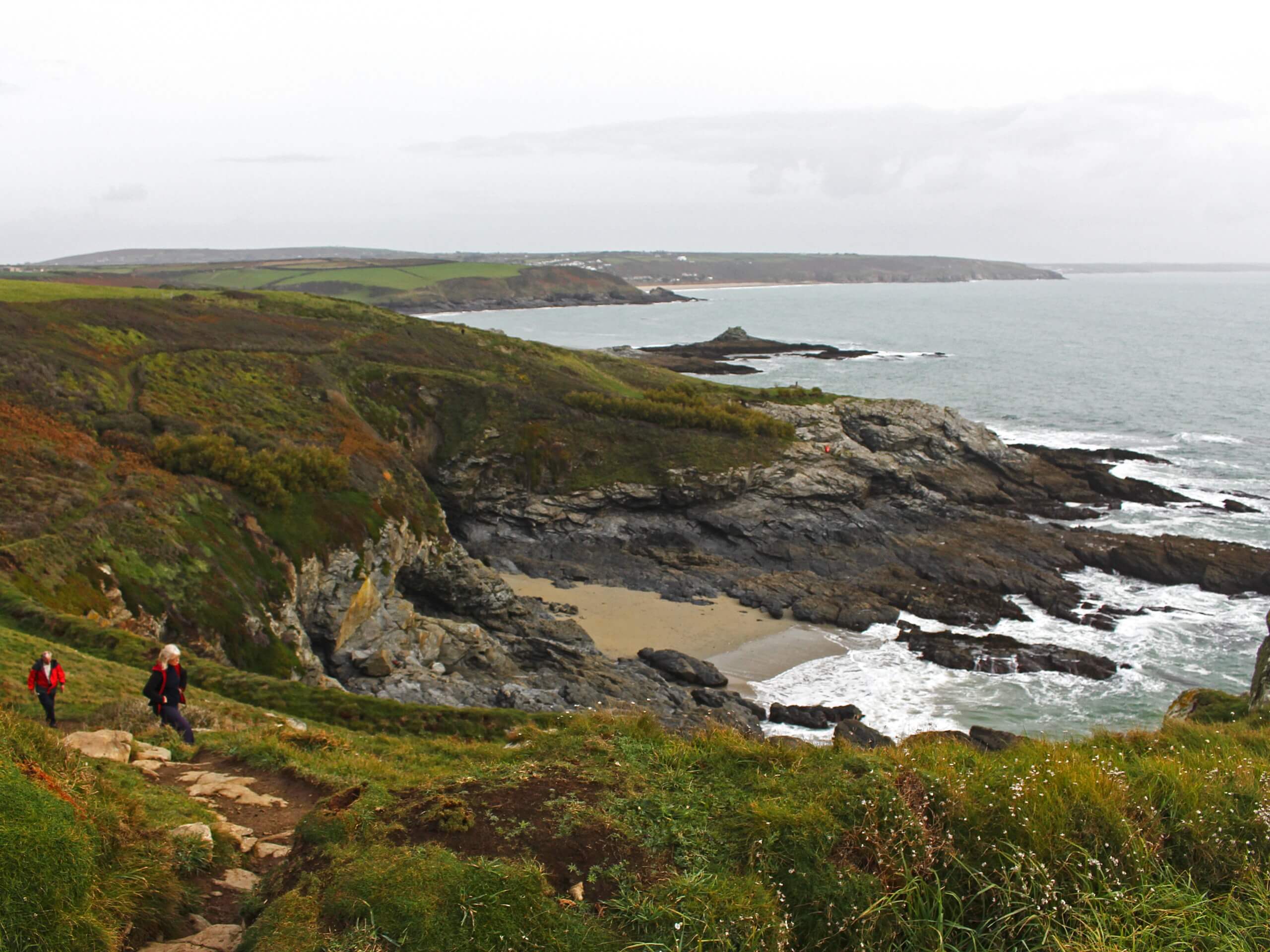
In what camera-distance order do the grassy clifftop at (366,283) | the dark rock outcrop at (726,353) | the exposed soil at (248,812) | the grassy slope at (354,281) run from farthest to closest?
1. the grassy clifftop at (366,283)
2. the grassy slope at (354,281)
3. the dark rock outcrop at (726,353)
4. the exposed soil at (248,812)

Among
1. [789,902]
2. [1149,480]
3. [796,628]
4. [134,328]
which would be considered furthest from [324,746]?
[1149,480]

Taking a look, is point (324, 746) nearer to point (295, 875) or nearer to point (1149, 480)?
point (295, 875)

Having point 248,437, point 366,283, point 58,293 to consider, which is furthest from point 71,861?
point 366,283

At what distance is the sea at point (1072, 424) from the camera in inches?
1110

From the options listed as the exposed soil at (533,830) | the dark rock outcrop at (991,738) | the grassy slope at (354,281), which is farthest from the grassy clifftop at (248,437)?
the grassy slope at (354,281)

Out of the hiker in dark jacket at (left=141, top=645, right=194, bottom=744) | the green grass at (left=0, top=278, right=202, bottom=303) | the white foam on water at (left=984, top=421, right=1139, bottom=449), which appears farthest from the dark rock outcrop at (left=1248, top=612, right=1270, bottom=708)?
the green grass at (left=0, top=278, right=202, bottom=303)

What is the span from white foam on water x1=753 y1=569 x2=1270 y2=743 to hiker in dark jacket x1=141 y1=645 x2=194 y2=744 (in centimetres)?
1774

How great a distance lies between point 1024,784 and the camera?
7.11 metres

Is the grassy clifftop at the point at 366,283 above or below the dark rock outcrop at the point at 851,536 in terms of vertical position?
above

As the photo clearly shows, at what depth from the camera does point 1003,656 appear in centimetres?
3062

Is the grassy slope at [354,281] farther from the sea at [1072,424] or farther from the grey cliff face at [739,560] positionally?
the grey cliff face at [739,560]

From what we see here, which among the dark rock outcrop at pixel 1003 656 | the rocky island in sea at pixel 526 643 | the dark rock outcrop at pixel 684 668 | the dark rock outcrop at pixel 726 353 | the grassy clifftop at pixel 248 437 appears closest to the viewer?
the rocky island in sea at pixel 526 643

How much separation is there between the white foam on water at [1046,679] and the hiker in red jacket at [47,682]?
750 inches

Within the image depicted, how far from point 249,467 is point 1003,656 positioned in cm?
2812
